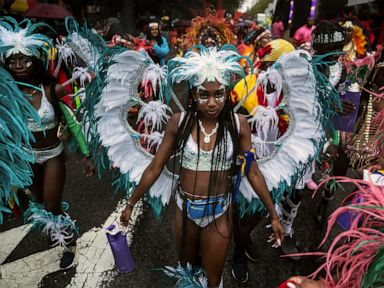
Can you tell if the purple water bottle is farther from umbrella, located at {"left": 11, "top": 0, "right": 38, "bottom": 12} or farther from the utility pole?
umbrella, located at {"left": 11, "top": 0, "right": 38, "bottom": 12}

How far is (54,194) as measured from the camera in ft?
9.17

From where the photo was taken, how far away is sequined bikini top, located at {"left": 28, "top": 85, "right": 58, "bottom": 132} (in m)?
2.65

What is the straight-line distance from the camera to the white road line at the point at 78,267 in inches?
111

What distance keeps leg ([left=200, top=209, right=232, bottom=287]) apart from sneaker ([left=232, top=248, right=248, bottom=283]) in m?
0.75

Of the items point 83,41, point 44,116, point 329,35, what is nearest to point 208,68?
point 44,116

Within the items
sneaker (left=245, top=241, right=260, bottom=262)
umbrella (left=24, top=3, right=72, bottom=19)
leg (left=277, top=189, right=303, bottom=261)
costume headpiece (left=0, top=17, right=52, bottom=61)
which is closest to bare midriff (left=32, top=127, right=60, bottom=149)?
costume headpiece (left=0, top=17, right=52, bottom=61)

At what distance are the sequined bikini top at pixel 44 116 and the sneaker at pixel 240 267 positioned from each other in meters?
1.99

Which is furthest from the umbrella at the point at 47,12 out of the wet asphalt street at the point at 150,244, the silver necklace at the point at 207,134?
the silver necklace at the point at 207,134

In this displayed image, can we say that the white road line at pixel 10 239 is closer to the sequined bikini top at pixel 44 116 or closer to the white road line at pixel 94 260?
the white road line at pixel 94 260

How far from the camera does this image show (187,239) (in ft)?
7.18

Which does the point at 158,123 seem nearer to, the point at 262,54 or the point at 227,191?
the point at 227,191

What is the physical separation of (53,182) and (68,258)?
77cm

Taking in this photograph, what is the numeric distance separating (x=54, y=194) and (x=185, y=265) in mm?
1324

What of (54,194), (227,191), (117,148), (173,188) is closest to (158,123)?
(117,148)
